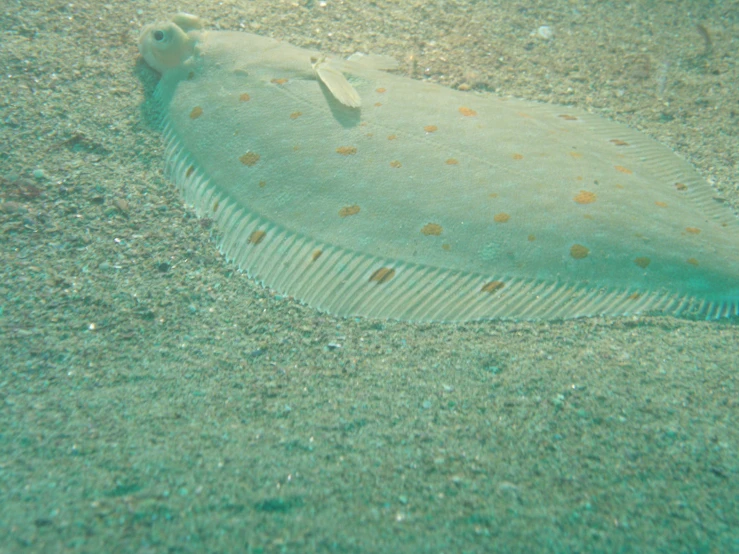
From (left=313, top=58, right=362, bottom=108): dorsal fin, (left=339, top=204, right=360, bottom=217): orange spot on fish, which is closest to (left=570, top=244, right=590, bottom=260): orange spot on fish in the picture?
(left=339, top=204, right=360, bottom=217): orange spot on fish

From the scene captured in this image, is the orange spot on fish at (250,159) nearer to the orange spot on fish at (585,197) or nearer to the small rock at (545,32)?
the orange spot on fish at (585,197)

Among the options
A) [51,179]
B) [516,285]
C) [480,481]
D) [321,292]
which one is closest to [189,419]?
[321,292]

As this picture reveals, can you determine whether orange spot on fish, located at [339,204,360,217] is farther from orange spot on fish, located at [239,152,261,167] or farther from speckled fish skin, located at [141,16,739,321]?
orange spot on fish, located at [239,152,261,167]

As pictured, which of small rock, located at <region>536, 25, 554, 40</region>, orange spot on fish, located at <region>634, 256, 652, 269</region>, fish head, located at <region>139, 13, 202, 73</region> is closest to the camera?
orange spot on fish, located at <region>634, 256, 652, 269</region>

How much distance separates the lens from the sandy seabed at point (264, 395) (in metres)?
1.59

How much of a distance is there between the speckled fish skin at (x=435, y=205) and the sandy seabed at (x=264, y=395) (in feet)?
0.50

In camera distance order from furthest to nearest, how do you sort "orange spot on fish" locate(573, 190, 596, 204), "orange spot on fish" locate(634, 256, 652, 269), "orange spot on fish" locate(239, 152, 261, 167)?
1. "orange spot on fish" locate(239, 152, 261, 167)
2. "orange spot on fish" locate(573, 190, 596, 204)
3. "orange spot on fish" locate(634, 256, 652, 269)

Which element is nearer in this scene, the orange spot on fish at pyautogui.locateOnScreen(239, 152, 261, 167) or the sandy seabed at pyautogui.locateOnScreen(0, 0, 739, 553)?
the sandy seabed at pyautogui.locateOnScreen(0, 0, 739, 553)

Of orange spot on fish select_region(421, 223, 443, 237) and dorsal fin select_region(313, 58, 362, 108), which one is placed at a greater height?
dorsal fin select_region(313, 58, 362, 108)

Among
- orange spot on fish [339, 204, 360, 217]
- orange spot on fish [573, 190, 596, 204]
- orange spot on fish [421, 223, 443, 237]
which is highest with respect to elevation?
orange spot on fish [573, 190, 596, 204]

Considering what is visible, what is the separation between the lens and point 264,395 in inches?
85.5

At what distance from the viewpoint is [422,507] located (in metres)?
1.66

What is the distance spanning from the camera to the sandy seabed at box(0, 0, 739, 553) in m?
1.59

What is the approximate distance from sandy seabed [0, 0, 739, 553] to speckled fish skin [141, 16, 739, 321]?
0.50 feet
